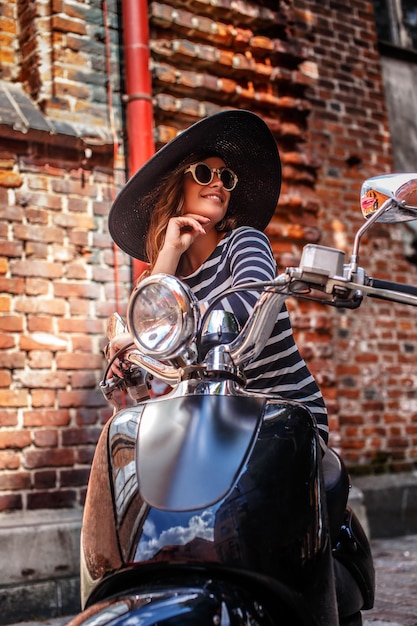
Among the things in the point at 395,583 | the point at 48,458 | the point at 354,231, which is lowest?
the point at 395,583

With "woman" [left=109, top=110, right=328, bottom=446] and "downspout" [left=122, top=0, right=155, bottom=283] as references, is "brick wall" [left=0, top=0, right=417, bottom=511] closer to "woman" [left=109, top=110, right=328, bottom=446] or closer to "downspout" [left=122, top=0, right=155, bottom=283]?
"downspout" [left=122, top=0, right=155, bottom=283]

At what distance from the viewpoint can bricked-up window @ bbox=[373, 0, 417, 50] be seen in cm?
680

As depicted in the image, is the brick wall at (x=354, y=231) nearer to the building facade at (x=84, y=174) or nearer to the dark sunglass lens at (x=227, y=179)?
the building facade at (x=84, y=174)

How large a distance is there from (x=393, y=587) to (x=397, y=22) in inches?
195

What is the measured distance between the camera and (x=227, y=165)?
2203mm

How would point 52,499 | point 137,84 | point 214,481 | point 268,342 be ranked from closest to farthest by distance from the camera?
point 214,481
point 268,342
point 52,499
point 137,84

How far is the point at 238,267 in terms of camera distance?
1.82m

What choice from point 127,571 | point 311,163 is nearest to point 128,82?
point 311,163

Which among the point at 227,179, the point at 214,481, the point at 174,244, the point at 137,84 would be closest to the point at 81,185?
the point at 137,84

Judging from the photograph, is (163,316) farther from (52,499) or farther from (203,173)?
(52,499)

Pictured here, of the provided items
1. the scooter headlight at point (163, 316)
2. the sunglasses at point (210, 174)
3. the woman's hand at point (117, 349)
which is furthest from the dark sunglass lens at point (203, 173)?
the scooter headlight at point (163, 316)

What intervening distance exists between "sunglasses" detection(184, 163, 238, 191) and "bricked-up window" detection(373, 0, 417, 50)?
517 centimetres

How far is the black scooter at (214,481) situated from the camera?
123cm

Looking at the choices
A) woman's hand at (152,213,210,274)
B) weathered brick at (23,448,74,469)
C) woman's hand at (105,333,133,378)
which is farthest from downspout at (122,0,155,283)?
woman's hand at (105,333,133,378)
